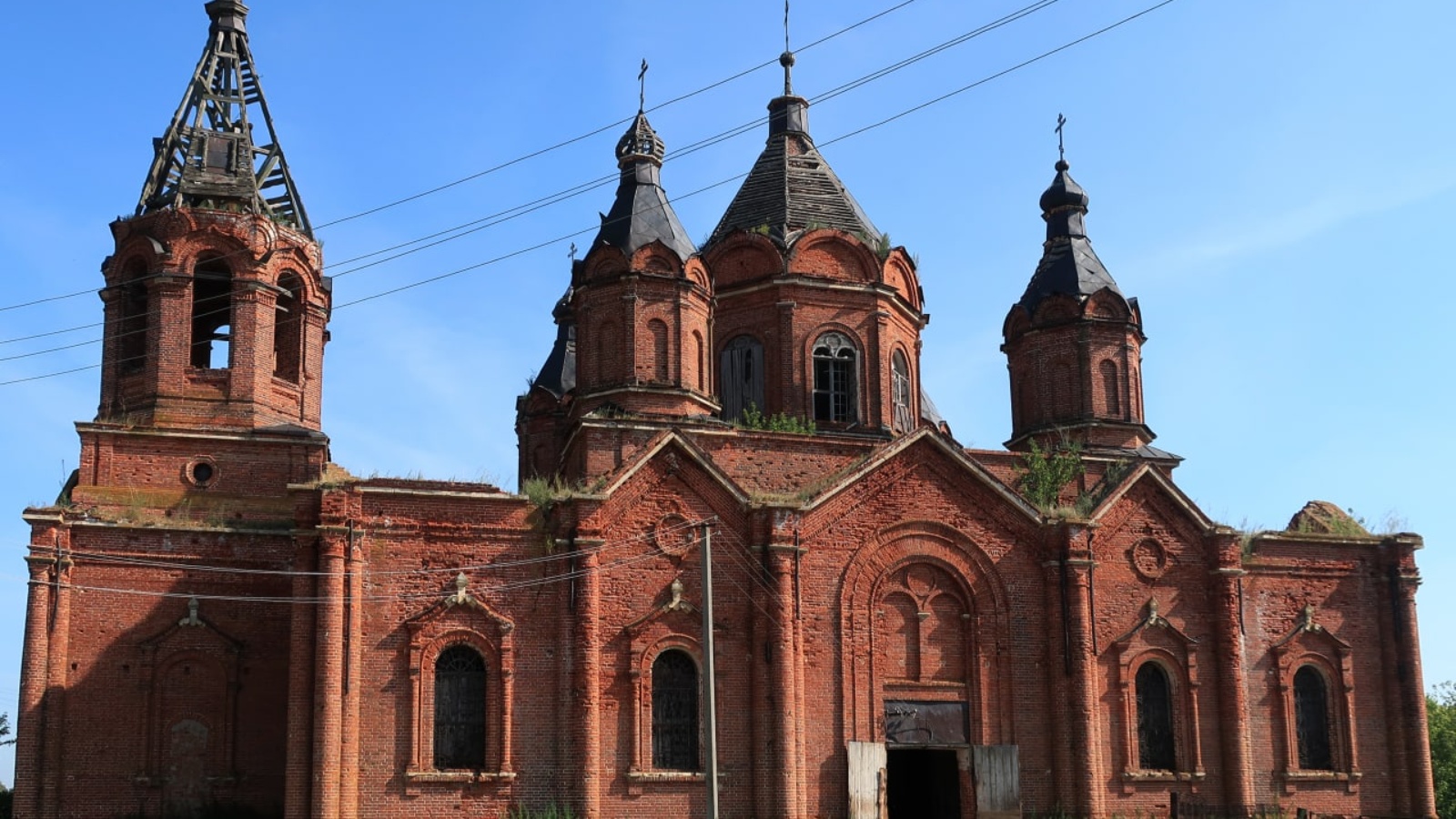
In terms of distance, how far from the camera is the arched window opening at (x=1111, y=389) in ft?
116

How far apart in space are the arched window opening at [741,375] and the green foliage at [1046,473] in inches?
218

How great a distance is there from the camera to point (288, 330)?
30500mm

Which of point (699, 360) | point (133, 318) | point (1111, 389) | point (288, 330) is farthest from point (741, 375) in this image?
point (133, 318)

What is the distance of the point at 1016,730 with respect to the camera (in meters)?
29.2

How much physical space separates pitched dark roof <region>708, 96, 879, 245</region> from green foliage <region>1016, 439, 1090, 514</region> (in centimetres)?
587

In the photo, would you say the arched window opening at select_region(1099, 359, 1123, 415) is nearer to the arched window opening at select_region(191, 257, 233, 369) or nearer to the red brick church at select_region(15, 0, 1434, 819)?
the red brick church at select_region(15, 0, 1434, 819)

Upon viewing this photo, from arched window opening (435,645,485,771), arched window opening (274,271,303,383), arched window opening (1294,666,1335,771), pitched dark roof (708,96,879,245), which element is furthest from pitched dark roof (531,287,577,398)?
arched window opening (1294,666,1335,771)

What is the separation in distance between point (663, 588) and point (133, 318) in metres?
11.0

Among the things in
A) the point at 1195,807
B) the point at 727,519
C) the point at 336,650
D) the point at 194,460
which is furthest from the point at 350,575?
the point at 1195,807

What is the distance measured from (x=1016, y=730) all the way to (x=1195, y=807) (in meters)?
3.87

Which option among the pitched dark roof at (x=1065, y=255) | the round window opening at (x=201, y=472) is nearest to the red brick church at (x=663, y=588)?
the round window opening at (x=201, y=472)

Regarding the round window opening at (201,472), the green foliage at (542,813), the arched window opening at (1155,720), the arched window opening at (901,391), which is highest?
the arched window opening at (901,391)

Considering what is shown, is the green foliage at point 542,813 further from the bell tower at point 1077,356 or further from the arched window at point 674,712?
the bell tower at point 1077,356

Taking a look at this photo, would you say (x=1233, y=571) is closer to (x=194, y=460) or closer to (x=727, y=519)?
(x=727, y=519)
